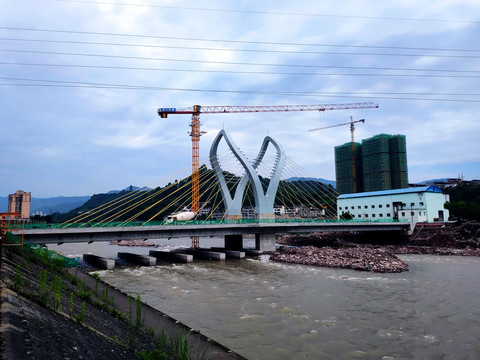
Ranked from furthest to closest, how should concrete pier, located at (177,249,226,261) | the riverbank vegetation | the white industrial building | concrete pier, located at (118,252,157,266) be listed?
the white industrial building < concrete pier, located at (177,249,226,261) < concrete pier, located at (118,252,157,266) < the riverbank vegetation

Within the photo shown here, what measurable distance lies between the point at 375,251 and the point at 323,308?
2448 centimetres

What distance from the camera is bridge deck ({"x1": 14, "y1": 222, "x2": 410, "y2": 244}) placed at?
2916cm

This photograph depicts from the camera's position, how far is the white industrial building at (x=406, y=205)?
62000 millimetres

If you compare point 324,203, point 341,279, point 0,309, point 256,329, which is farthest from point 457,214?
point 0,309

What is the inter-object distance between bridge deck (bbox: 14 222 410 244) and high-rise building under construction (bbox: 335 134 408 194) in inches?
2904

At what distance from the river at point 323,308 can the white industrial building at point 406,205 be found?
3579 centimetres

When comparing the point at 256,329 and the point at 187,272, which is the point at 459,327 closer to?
the point at 256,329

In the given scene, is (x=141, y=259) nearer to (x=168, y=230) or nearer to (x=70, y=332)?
(x=168, y=230)

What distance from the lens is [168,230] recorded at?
3631 centimetres

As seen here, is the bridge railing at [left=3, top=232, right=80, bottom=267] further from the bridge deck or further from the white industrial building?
the white industrial building

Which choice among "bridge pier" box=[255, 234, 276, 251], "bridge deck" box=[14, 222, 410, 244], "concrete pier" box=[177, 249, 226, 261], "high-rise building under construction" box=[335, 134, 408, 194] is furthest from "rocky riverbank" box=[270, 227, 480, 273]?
"high-rise building under construction" box=[335, 134, 408, 194]

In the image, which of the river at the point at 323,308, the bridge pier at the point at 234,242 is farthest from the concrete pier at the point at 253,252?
the river at the point at 323,308

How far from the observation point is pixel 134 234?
34250mm

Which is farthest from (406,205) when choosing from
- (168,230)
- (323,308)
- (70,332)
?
(70,332)
